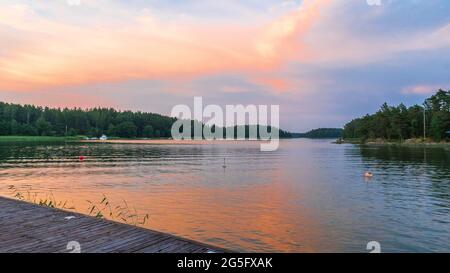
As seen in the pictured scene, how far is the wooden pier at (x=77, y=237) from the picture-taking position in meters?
7.94

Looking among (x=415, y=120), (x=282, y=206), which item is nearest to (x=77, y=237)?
(x=282, y=206)

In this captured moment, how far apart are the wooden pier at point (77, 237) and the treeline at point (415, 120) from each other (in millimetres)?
129749

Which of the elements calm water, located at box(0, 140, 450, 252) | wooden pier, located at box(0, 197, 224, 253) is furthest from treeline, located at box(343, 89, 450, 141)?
wooden pier, located at box(0, 197, 224, 253)

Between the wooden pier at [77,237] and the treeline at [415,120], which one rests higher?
the treeline at [415,120]

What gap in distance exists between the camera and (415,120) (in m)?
132

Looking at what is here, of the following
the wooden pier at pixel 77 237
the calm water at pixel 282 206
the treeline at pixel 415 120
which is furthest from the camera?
the treeline at pixel 415 120

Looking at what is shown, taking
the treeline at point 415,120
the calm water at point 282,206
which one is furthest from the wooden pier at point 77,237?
the treeline at point 415,120

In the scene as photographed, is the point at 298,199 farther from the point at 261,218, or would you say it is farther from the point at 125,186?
the point at 125,186

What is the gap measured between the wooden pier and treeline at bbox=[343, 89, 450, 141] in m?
130

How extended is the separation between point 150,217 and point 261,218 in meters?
5.66

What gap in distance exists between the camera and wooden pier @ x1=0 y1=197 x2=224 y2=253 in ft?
26.1

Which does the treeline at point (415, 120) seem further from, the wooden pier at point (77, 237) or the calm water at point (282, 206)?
the wooden pier at point (77, 237)
